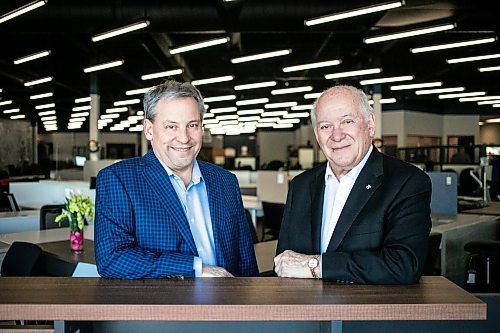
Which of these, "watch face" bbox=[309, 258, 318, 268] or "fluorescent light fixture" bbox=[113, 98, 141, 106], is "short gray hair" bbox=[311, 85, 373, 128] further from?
"fluorescent light fixture" bbox=[113, 98, 141, 106]

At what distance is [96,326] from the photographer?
1581mm

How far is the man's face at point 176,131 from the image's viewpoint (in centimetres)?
197

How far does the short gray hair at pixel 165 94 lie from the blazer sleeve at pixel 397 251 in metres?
0.75

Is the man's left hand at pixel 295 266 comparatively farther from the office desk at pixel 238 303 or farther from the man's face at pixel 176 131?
the man's face at pixel 176 131

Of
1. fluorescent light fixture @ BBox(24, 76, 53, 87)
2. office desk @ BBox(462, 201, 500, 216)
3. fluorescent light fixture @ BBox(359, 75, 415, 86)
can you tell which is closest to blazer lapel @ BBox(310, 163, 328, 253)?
office desk @ BBox(462, 201, 500, 216)

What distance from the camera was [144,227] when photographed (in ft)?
6.27

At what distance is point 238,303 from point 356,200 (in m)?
0.68

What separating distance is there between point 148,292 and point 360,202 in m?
0.77

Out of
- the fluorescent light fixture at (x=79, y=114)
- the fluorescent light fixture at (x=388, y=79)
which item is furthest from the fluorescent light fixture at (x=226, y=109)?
the fluorescent light fixture at (x=388, y=79)

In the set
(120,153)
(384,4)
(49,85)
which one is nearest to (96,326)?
(384,4)

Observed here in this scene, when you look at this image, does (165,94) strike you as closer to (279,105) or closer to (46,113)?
(46,113)

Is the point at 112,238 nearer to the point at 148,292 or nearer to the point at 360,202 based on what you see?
the point at 148,292

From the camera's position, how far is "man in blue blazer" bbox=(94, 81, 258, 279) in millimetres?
1812

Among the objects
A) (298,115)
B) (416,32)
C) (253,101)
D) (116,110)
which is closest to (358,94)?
(416,32)
